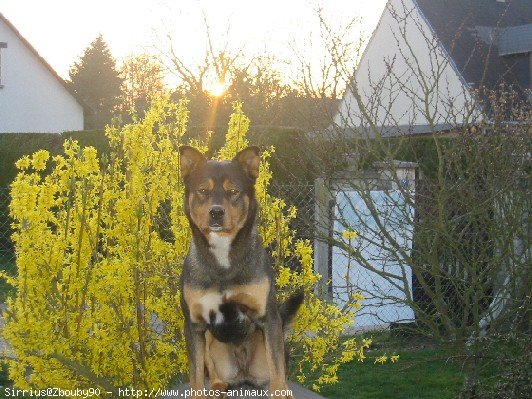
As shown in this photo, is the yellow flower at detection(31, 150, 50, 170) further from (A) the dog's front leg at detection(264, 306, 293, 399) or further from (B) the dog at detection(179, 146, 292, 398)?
(A) the dog's front leg at detection(264, 306, 293, 399)

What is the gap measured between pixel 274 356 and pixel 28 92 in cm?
2477

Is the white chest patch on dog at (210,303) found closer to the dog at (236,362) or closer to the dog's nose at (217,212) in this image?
the dog at (236,362)

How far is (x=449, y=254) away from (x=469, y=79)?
1464cm

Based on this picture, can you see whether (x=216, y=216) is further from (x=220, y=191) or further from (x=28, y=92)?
(x=28, y=92)

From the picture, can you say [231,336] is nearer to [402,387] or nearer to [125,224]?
[125,224]

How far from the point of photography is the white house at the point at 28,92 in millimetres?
26562

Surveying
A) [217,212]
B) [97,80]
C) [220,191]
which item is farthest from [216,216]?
[97,80]

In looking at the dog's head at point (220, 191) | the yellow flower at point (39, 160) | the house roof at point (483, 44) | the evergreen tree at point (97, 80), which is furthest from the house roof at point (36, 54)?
the dog's head at point (220, 191)

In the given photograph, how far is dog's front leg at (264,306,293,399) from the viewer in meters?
3.98

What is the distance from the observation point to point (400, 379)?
25.9 ft

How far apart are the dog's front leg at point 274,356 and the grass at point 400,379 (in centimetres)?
310

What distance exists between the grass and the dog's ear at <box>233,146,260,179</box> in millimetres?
3412

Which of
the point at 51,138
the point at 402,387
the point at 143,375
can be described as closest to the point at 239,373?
the point at 143,375

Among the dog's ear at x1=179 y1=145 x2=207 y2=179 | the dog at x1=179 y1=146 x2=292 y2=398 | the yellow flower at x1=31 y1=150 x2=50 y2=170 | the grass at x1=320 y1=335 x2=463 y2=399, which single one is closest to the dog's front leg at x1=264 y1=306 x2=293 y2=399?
the dog at x1=179 y1=146 x2=292 y2=398
